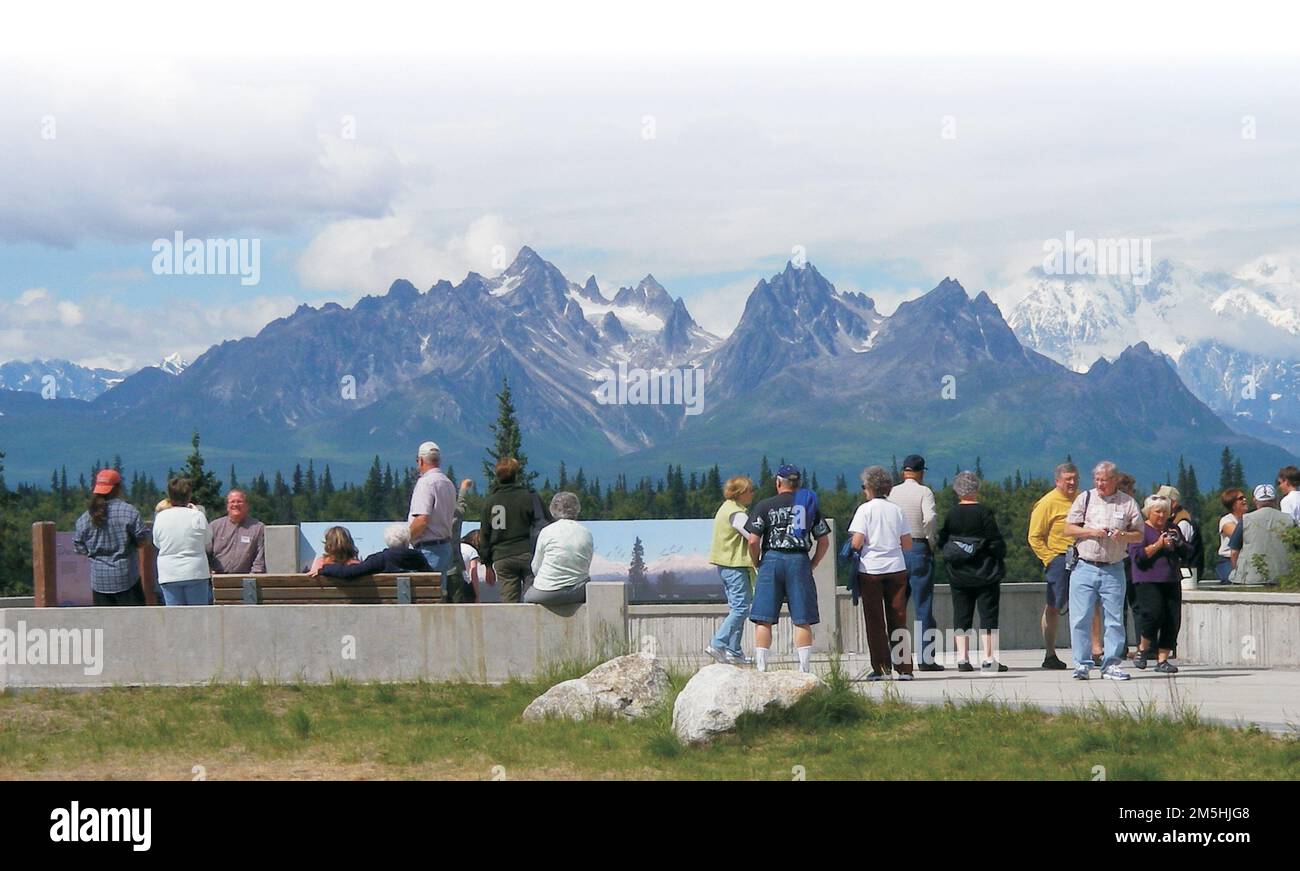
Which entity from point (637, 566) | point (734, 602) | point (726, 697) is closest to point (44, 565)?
point (734, 602)

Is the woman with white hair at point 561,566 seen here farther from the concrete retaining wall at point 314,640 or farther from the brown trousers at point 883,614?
the brown trousers at point 883,614

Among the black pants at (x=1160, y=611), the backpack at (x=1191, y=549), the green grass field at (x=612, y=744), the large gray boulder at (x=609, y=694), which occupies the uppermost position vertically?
the backpack at (x=1191, y=549)

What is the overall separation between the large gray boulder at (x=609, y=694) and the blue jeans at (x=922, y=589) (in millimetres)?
3385

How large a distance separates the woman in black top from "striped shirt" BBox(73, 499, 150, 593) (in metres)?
6.46

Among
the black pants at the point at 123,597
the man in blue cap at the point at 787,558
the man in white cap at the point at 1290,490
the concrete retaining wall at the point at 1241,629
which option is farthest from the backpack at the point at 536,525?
the man in white cap at the point at 1290,490

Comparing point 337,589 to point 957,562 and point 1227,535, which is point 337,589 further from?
point 1227,535

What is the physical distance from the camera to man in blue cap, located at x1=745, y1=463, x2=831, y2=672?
13352 millimetres

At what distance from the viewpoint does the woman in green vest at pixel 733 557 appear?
14164 mm

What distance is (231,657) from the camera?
13.8 metres

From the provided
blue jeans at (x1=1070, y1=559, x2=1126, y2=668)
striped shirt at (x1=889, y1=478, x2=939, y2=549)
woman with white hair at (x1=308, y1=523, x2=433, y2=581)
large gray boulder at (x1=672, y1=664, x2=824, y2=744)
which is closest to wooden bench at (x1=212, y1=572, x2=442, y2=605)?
woman with white hair at (x1=308, y1=523, x2=433, y2=581)

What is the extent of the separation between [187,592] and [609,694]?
169 inches

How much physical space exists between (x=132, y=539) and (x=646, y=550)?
898 cm

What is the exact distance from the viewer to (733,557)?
14.2m
